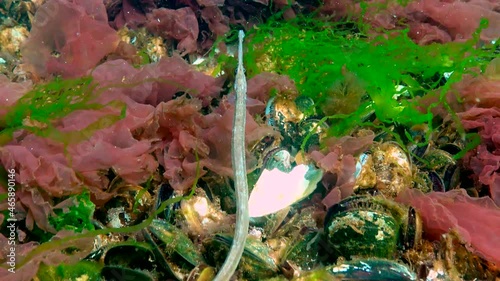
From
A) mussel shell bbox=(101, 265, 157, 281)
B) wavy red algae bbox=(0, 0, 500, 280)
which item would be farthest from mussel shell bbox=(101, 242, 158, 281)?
wavy red algae bbox=(0, 0, 500, 280)

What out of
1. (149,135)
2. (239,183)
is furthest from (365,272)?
(149,135)

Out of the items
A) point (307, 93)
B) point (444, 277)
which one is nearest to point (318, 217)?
point (444, 277)

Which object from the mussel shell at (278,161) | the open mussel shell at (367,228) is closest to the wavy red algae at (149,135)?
the mussel shell at (278,161)

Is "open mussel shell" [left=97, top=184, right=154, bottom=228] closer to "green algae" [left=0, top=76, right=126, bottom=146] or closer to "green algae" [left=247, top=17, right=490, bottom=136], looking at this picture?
"green algae" [left=0, top=76, right=126, bottom=146]

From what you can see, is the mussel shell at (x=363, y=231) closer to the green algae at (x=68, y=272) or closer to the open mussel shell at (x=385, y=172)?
the open mussel shell at (x=385, y=172)

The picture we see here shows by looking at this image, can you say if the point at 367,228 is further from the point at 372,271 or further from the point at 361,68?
the point at 361,68
